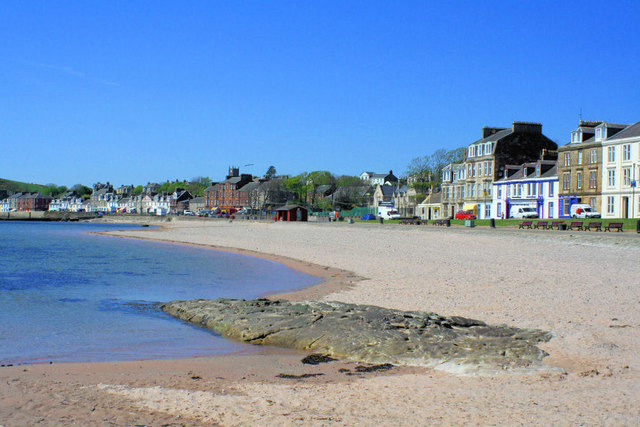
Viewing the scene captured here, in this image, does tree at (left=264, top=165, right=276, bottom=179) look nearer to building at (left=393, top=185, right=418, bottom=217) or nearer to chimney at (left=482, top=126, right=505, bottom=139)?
building at (left=393, top=185, right=418, bottom=217)

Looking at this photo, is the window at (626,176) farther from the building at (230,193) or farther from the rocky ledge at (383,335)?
the building at (230,193)

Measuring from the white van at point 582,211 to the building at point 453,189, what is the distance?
77.3 feet

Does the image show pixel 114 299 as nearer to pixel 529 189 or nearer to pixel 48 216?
pixel 529 189

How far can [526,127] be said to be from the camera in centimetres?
6969

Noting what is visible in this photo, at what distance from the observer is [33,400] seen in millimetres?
6848

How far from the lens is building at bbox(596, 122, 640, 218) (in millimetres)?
49188

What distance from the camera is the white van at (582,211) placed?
5078 centimetres

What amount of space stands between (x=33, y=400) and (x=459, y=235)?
105 ft

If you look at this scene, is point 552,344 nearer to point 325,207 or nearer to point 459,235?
point 459,235

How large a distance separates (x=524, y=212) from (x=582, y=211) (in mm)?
7034

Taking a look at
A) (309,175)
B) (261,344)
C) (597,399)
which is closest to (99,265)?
(261,344)

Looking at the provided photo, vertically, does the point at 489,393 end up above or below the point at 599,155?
below

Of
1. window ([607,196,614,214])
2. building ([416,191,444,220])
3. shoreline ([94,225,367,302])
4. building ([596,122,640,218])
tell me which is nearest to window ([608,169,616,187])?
building ([596,122,640,218])

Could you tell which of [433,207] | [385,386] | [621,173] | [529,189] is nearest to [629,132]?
[621,173]
